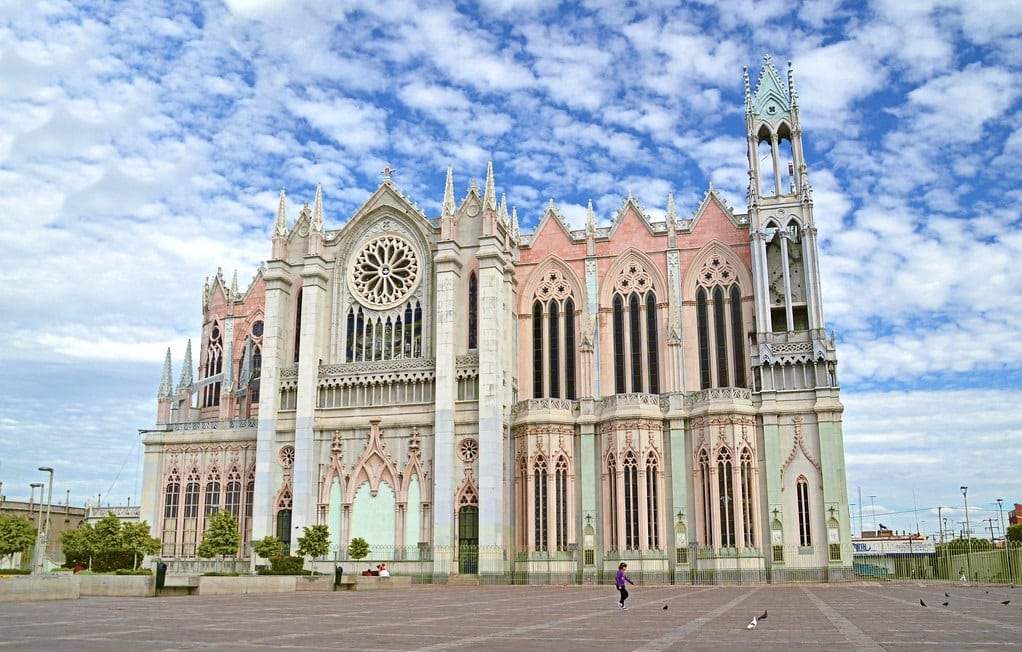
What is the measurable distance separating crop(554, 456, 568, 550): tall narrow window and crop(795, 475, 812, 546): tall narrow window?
12441 millimetres

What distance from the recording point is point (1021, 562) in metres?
48.9

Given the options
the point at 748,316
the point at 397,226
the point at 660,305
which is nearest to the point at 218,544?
the point at 397,226

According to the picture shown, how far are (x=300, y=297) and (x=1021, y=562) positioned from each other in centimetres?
4377

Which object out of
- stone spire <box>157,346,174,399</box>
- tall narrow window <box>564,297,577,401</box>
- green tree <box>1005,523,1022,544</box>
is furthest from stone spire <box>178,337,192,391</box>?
green tree <box>1005,523,1022,544</box>

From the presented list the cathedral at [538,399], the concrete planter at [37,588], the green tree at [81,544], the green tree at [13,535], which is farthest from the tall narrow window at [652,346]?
the green tree at [13,535]

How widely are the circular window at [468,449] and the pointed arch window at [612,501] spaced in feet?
25.1

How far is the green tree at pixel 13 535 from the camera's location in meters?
54.4

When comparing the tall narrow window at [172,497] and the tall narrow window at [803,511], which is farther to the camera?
the tall narrow window at [172,497]

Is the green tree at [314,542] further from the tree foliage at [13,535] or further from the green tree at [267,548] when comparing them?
the tree foliage at [13,535]

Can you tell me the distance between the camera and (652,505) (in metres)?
52.0

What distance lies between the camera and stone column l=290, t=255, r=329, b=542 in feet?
185

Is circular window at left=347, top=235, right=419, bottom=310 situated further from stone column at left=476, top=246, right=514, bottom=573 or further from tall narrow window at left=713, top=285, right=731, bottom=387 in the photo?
tall narrow window at left=713, top=285, right=731, bottom=387

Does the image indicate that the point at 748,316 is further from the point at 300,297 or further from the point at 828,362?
the point at 300,297

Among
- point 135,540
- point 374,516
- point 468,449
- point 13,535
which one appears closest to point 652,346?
point 468,449
